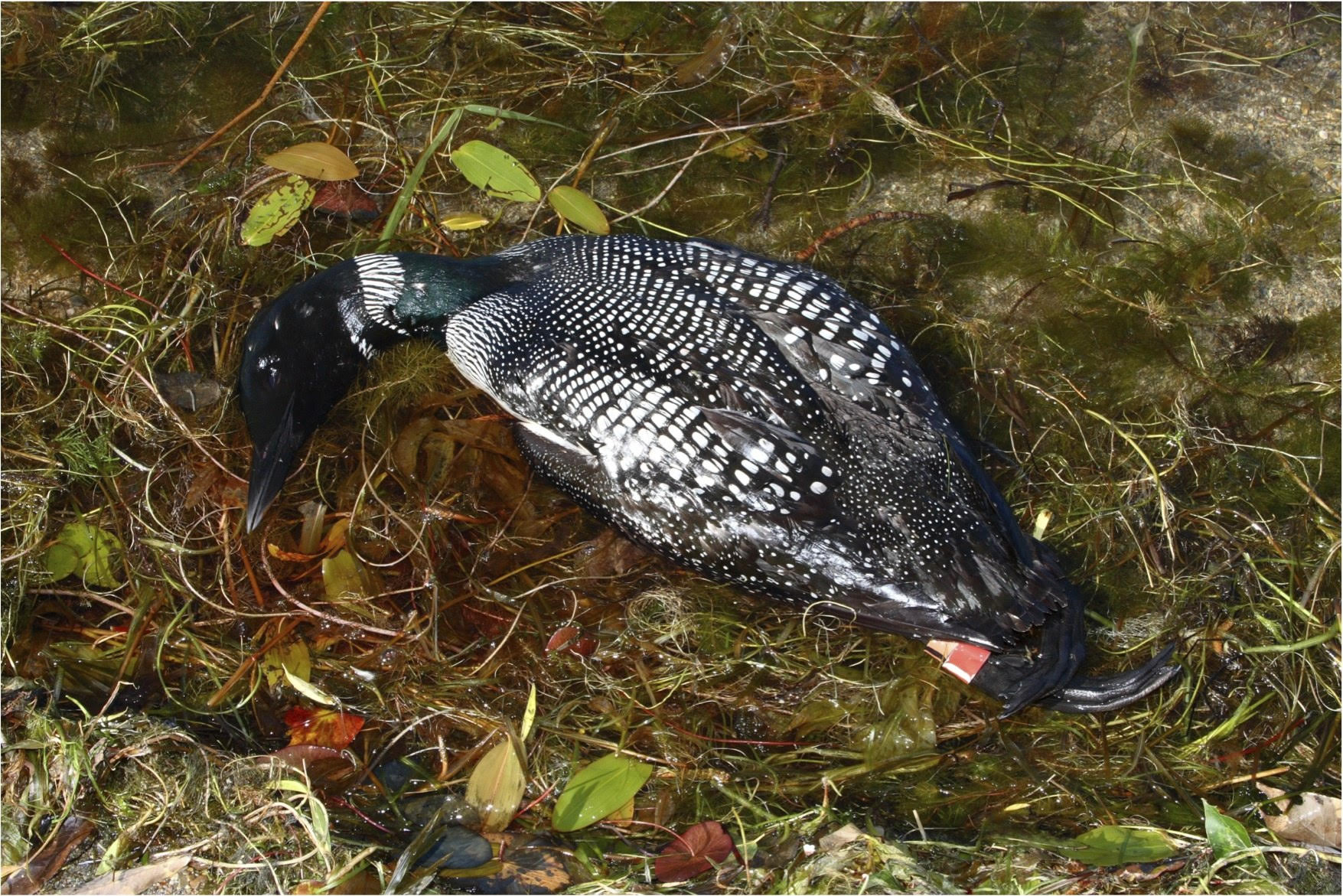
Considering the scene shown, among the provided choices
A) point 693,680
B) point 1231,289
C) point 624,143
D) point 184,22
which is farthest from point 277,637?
point 1231,289

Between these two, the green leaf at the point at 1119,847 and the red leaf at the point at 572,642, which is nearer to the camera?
the green leaf at the point at 1119,847

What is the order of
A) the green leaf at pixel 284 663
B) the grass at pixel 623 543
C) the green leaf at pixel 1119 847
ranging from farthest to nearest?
1. the green leaf at pixel 284 663
2. the grass at pixel 623 543
3. the green leaf at pixel 1119 847

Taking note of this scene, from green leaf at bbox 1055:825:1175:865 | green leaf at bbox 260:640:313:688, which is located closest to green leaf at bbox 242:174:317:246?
green leaf at bbox 260:640:313:688

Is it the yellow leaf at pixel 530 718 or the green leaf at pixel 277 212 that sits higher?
the green leaf at pixel 277 212

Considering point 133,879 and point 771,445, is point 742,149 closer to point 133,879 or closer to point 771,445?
point 771,445

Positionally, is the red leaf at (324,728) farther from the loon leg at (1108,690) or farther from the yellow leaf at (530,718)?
the loon leg at (1108,690)

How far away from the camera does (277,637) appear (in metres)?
2.39

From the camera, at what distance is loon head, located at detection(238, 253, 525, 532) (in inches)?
86.3

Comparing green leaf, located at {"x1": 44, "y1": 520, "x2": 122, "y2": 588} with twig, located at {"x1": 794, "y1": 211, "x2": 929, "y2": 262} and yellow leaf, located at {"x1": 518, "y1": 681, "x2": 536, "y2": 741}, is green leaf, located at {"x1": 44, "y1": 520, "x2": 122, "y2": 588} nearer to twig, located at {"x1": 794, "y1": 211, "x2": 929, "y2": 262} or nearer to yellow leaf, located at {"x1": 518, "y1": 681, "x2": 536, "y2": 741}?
yellow leaf, located at {"x1": 518, "y1": 681, "x2": 536, "y2": 741}

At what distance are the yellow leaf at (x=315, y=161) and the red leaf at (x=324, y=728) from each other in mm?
1378

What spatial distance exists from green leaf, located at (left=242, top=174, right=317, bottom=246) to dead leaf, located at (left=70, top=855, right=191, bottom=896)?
4.92 feet

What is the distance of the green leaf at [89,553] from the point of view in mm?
2441

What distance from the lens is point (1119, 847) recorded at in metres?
2.14

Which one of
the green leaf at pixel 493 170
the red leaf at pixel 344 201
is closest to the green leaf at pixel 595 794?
the green leaf at pixel 493 170
